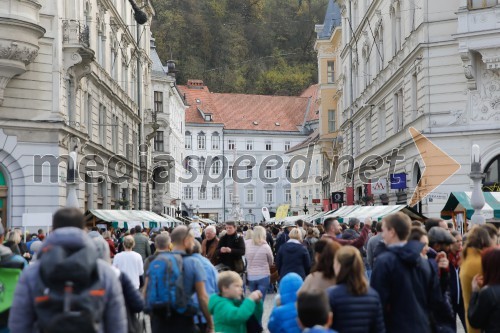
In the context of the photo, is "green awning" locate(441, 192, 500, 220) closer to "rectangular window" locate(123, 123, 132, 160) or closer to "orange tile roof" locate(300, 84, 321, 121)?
"rectangular window" locate(123, 123, 132, 160)

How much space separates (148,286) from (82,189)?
2670 centimetres

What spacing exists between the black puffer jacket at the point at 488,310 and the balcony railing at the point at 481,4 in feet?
77.1

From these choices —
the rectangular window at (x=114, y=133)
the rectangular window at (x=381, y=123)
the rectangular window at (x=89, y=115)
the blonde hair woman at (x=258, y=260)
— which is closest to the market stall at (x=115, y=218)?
the rectangular window at (x=89, y=115)

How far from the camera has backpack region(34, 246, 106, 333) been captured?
511 centimetres

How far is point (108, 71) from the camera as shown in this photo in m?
41.8

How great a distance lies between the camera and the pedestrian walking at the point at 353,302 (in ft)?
21.2

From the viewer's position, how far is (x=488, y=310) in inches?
289

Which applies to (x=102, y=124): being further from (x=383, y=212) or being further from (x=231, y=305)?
(x=231, y=305)

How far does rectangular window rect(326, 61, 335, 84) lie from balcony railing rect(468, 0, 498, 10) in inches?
1452

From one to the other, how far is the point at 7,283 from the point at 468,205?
15.4 metres

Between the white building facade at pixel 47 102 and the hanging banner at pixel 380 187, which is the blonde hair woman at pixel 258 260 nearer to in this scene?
the white building facade at pixel 47 102

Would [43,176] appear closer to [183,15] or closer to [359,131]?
[359,131]

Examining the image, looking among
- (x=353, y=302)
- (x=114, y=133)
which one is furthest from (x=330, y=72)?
(x=353, y=302)

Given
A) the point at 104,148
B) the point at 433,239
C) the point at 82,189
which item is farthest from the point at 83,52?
the point at 433,239
